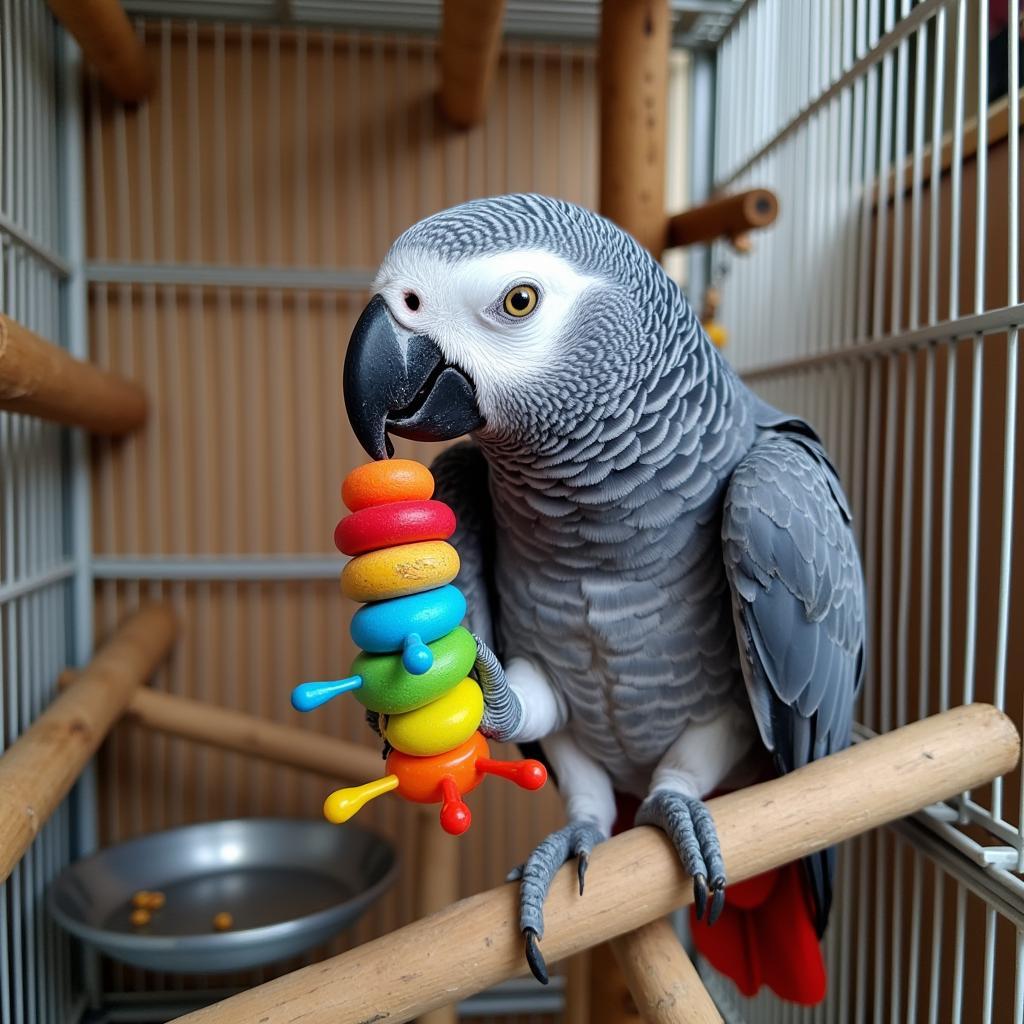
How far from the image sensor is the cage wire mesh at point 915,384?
83cm

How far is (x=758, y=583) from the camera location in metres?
0.76

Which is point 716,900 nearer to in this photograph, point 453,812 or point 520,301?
point 453,812

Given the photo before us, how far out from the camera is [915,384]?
984 mm

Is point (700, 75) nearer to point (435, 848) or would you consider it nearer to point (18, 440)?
point (18, 440)

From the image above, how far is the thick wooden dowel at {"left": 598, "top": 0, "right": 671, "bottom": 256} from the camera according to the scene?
113cm

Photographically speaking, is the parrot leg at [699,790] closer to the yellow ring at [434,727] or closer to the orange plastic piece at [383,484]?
the yellow ring at [434,727]

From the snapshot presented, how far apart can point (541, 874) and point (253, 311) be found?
3.83ft

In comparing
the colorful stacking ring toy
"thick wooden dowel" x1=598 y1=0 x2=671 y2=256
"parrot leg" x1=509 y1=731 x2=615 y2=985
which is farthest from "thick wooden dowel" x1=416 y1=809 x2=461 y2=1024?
"thick wooden dowel" x1=598 y1=0 x2=671 y2=256

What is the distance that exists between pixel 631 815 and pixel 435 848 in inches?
12.9

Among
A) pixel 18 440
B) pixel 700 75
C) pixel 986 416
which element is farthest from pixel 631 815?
pixel 700 75

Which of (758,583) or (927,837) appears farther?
(927,837)

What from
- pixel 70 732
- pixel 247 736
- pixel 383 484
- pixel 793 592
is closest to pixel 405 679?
pixel 383 484

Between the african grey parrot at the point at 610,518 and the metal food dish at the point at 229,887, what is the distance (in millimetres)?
466

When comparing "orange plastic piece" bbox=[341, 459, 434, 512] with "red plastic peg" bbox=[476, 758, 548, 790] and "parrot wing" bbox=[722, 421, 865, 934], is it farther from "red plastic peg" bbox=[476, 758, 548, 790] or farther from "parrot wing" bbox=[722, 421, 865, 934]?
"parrot wing" bbox=[722, 421, 865, 934]
